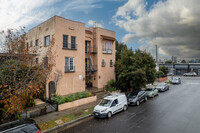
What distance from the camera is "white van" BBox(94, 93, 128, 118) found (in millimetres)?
11867

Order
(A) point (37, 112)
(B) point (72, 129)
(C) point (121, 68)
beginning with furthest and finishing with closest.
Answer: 1. (C) point (121, 68)
2. (A) point (37, 112)
3. (B) point (72, 129)

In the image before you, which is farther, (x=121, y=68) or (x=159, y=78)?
(x=159, y=78)

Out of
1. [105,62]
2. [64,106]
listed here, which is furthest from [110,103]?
[105,62]

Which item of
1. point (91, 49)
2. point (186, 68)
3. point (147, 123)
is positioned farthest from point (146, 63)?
point (186, 68)

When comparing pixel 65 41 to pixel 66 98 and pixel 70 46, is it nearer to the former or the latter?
pixel 70 46

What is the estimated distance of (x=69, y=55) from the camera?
18156 millimetres

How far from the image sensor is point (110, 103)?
41.3 feet

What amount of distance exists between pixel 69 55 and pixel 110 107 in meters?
→ 9.49

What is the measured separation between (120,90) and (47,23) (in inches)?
602

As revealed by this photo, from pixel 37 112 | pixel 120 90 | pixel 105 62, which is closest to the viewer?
pixel 37 112

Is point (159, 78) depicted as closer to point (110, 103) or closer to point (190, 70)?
point (110, 103)

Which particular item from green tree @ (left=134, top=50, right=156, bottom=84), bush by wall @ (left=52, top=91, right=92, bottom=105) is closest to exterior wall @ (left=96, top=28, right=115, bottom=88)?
green tree @ (left=134, top=50, right=156, bottom=84)

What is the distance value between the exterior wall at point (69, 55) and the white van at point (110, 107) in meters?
6.67

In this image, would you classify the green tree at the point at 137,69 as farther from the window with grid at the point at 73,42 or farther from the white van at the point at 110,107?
the window with grid at the point at 73,42
